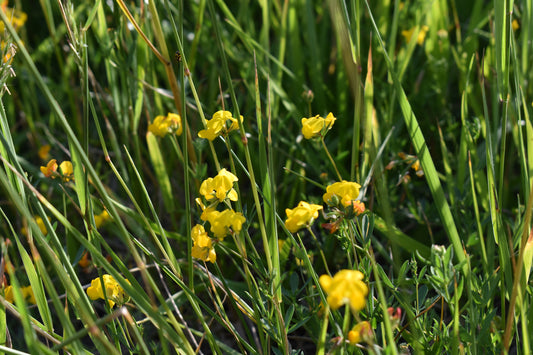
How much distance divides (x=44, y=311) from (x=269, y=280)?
0.44m

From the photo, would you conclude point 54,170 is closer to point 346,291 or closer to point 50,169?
point 50,169

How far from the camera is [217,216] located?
34.9 inches

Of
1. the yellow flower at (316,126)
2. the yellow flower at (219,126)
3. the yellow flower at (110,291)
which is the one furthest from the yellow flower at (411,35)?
the yellow flower at (110,291)

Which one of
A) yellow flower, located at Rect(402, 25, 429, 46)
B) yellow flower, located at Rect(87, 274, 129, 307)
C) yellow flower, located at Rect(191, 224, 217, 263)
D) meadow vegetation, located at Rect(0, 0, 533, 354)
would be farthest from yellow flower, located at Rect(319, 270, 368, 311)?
yellow flower, located at Rect(402, 25, 429, 46)

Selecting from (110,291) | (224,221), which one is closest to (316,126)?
(224,221)

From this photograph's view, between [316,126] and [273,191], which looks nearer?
[273,191]

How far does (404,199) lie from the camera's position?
1522 mm

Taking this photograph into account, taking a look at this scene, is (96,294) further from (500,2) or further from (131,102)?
(500,2)

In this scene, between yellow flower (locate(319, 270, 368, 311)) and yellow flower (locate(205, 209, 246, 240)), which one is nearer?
yellow flower (locate(319, 270, 368, 311))

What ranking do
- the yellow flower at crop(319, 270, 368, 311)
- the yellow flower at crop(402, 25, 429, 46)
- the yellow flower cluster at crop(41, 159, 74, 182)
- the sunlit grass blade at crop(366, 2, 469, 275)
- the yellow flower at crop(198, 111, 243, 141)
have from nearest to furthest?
the yellow flower at crop(319, 270, 368, 311), the yellow flower at crop(198, 111, 243, 141), the sunlit grass blade at crop(366, 2, 469, 275), the yellow flower cluster at crop(41, 159, 74, 182), the yellow flower at crop(402, 25, 429, 46)

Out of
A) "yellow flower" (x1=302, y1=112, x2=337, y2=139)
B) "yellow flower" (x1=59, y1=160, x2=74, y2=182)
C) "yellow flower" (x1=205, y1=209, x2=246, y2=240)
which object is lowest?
"yellow flower" (x1=59, y1=160, x2=74, y2=182)

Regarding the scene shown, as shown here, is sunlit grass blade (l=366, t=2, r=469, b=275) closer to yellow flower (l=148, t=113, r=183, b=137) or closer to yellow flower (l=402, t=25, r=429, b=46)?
yellow flower (l=148, t=113, r=183, b=137)

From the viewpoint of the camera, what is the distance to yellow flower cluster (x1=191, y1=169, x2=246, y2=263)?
888mm

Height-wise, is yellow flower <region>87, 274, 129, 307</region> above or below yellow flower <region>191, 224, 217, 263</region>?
below
